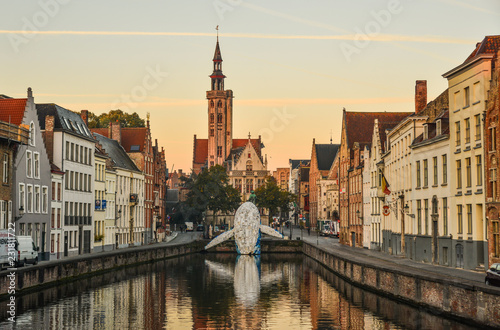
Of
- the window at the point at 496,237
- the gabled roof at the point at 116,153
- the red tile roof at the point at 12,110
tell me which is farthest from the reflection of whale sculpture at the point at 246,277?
the red tile roof at the point at 12,110

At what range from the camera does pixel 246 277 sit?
6081 centimetres

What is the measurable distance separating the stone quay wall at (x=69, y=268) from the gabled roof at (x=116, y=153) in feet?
36.1

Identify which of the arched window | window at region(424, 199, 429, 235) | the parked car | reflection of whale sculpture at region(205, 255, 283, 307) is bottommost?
Result: reflection of whale sculpture at region(205, 255, 283, 307)

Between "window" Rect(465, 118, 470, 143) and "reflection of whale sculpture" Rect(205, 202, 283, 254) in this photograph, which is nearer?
"window" Rect(465, 118, 470, 143)

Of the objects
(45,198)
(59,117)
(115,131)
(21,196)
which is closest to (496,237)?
(21,196)

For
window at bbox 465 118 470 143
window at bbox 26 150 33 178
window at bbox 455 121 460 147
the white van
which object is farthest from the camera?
window at bbox 26 150 33 178

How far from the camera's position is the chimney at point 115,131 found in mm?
92812

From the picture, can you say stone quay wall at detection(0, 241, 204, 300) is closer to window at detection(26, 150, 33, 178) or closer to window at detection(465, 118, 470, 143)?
window at detection(26, 150, 33, 178)

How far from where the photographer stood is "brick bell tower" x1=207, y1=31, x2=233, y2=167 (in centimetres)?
17712

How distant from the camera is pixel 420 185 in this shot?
54375 millimetres

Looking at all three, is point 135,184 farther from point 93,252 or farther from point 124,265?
point 124,265

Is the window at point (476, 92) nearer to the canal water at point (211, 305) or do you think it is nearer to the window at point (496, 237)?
the window at point (496, 237)

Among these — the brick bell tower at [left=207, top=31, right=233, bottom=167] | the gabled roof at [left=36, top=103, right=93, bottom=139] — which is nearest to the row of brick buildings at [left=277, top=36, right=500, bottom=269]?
the gabled roof at [left=36, top=103, right=93, bottom=139]

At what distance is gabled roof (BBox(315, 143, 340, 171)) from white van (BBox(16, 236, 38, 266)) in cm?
9843
